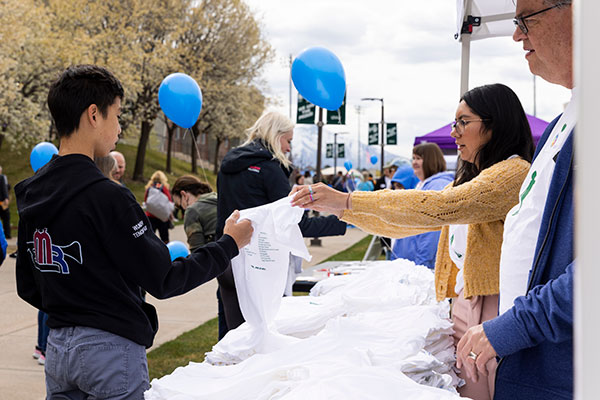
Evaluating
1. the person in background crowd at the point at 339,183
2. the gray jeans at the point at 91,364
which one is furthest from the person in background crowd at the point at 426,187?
the person in background crowd at the point at 339,183

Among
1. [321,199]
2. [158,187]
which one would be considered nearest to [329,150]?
[158,187]

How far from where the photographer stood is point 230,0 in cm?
2941

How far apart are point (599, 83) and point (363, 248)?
15.3 meters

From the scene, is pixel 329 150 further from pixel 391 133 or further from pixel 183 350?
pixel 183 350

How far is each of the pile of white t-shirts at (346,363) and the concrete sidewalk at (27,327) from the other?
2965 millimetres

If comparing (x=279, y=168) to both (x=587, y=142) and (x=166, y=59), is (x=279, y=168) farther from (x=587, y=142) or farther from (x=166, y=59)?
(x=166, y=59)

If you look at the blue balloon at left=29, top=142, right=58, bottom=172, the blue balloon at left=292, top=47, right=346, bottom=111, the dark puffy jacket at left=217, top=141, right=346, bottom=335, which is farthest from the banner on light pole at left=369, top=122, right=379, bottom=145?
the dark puffy jacket at left=217, top=141, right=346, bottom=335

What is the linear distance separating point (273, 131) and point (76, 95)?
8.58ft

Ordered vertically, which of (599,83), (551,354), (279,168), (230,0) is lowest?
(551,354)

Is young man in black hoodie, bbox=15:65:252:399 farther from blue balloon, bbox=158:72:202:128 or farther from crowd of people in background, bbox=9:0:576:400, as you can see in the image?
blue balloon, bbox=158:72:202:128

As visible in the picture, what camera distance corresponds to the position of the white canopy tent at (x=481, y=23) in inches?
154

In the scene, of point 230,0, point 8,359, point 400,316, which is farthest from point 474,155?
point 230,0

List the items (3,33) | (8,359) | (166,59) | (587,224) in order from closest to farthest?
(587,224)
(8,359)
(3,33)
(166,59)

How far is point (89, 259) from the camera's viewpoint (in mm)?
2057
